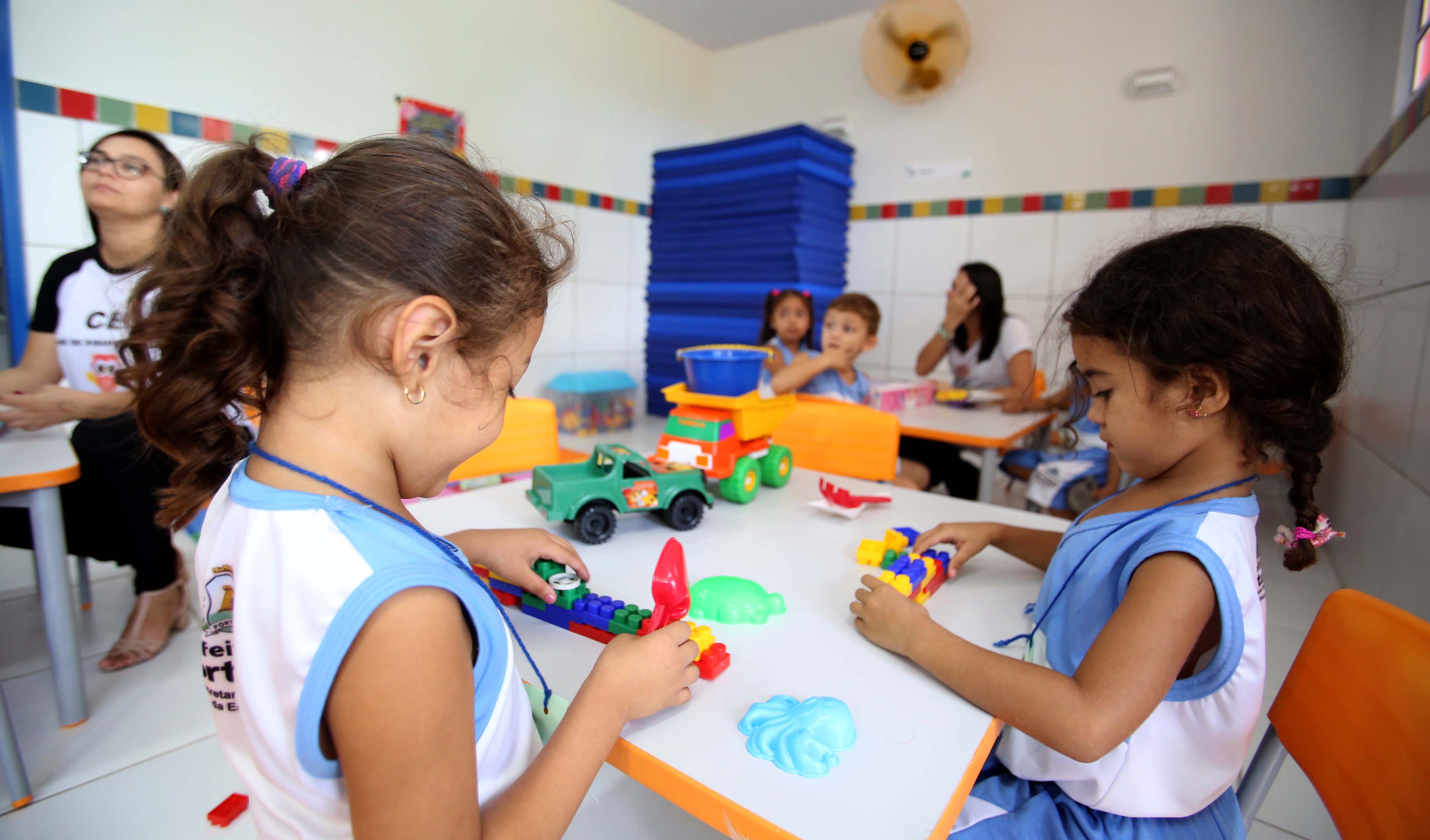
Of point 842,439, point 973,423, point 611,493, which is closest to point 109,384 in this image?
point 611,493

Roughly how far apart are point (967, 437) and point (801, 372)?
0.73 meters

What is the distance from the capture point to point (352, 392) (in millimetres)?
561

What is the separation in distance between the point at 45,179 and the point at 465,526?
2215 mm

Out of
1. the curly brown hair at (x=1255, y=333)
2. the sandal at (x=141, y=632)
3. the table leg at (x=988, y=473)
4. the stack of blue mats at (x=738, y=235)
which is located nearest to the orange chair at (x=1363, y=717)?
the curly brown hair at (x=1255, y=333)

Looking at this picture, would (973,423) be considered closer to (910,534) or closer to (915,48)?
(910,534)

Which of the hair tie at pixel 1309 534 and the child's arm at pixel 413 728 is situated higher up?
the hair tie at pixel 1309 534

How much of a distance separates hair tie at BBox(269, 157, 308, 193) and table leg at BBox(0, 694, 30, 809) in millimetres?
1390

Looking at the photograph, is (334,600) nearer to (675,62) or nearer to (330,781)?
(330,781)

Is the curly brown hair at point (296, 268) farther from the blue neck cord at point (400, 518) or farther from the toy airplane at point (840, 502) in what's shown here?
the toy airplane at point (840, 502)

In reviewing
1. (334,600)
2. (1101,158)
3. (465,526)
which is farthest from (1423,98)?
(334,600)

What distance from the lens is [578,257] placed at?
252 centimetres

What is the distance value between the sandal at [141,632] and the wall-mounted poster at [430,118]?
193cm

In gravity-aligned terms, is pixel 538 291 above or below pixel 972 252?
below

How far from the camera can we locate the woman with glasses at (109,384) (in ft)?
5.81
